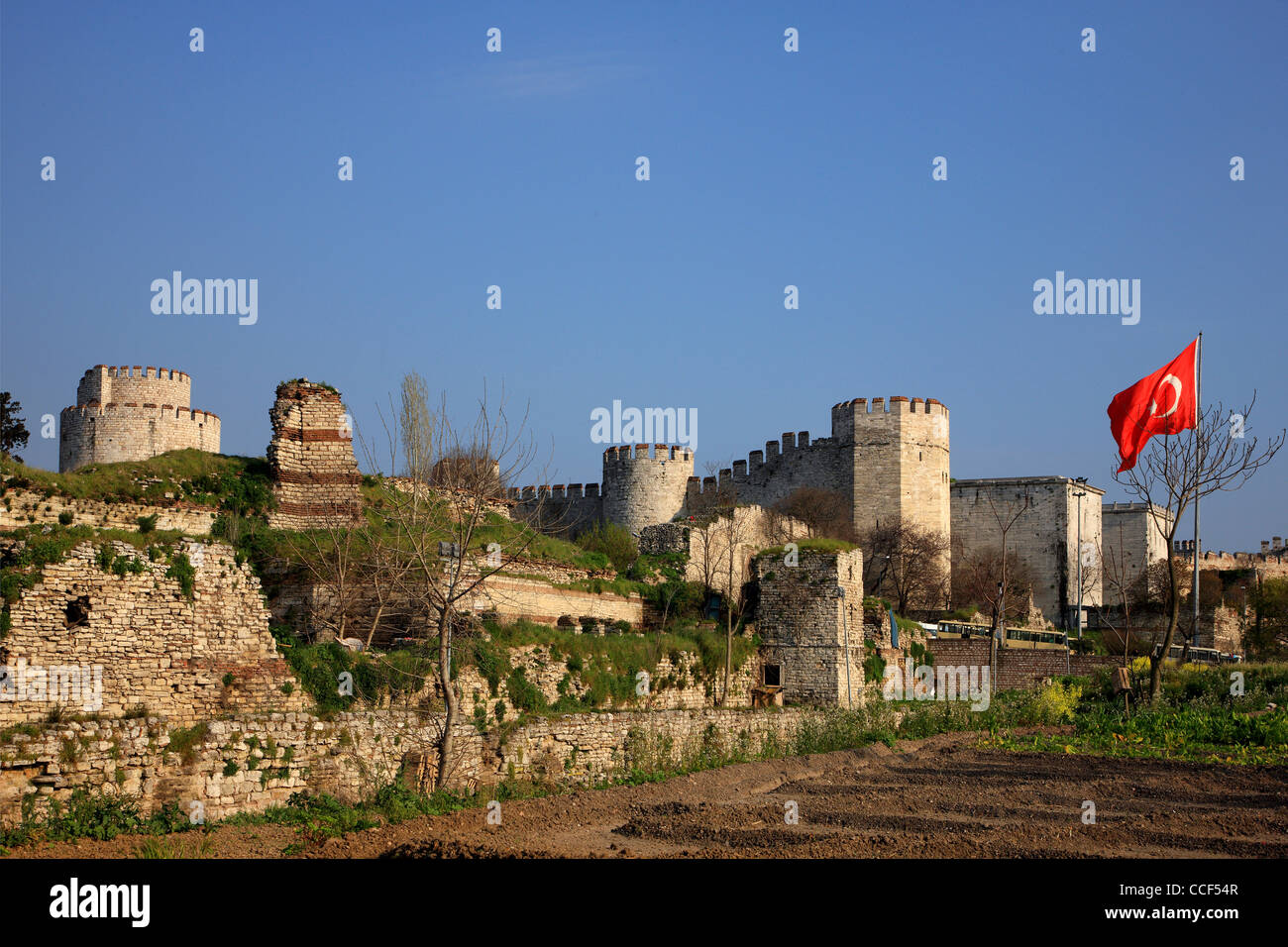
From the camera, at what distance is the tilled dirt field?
447 inches

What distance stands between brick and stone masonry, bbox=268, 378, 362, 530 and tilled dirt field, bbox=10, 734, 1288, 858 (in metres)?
10.9

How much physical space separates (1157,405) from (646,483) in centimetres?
3296

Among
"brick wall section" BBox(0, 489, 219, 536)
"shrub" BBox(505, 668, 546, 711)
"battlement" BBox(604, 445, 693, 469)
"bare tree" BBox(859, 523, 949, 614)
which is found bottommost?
"shrub" BBox(505, 668, 546, 711)

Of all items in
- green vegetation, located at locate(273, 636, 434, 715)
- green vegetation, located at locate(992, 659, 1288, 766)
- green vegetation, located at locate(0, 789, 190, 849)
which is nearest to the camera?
green vegetation, located at locate(0, 789, 190, 849)

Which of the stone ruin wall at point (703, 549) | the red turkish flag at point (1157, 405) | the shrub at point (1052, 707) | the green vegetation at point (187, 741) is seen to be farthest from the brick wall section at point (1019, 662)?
the green vegetation at point (187, 741)

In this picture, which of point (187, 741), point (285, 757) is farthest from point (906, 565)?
point (187, 741)

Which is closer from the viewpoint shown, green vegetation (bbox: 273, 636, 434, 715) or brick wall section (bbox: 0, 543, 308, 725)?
brick wall section (bbox: 0, 543, 308, 725)

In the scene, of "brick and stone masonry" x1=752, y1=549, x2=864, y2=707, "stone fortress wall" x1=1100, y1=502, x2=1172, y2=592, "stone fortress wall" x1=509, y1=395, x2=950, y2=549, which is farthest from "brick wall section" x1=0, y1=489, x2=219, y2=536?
"stone fortress wall" x1=1100, y1=502, x2=1172, y2=592

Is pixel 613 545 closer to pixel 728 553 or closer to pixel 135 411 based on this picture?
pixel 728 553

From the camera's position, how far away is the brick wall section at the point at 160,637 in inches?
568

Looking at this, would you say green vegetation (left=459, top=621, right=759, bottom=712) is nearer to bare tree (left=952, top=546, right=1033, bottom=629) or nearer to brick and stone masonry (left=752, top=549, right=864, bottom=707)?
brick and stone masonry (left=752, top=549, right=864, bottom=707)

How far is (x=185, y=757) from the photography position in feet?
43.4
